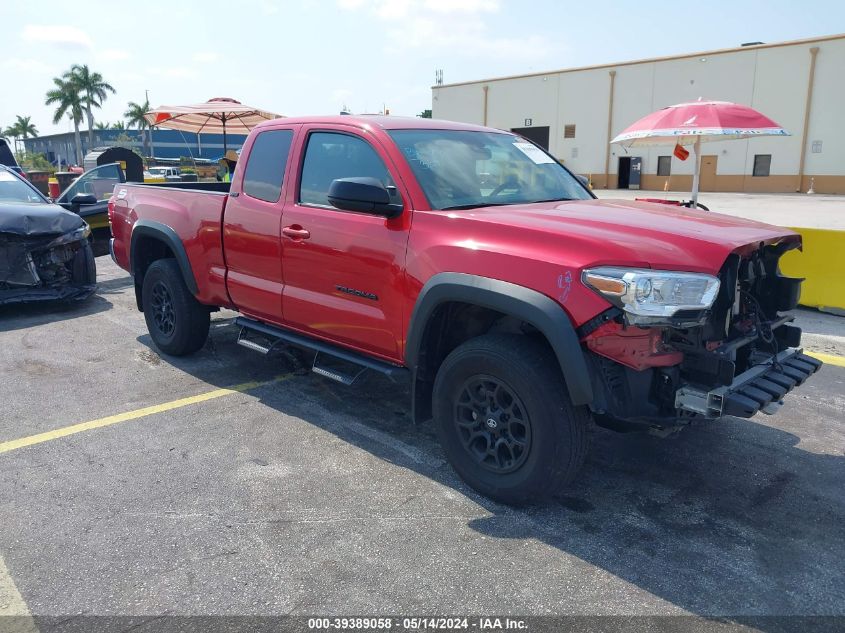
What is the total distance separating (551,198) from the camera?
431 cm

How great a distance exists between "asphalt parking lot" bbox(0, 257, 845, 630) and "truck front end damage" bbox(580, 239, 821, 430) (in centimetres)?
62

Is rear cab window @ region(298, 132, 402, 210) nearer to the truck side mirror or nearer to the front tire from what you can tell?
the truck side mirror

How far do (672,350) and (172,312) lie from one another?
4324 millimetres

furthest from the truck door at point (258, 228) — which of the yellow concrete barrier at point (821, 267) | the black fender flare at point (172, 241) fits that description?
the yellow concrete barrier at point (821, 267)

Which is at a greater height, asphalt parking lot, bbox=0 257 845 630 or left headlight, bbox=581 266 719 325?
left headlight, bbox=581 266 719 325

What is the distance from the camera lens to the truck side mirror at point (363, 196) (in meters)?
3.58

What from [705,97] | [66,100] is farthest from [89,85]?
[705,97]

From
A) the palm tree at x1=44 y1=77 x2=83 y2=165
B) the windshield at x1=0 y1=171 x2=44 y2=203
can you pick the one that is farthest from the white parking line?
the palm tree at x1=44 y1=77 x2=83 y2=165

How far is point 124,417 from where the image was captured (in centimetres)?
462

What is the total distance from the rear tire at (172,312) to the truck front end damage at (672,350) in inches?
147

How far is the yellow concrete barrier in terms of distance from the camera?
24.4 feet

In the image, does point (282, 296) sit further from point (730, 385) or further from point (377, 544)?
point (730, 385)

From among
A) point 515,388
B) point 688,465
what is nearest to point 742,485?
point 688,465

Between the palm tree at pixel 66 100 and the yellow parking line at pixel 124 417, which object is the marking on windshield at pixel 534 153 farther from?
the palm tree at pixel 66 100
